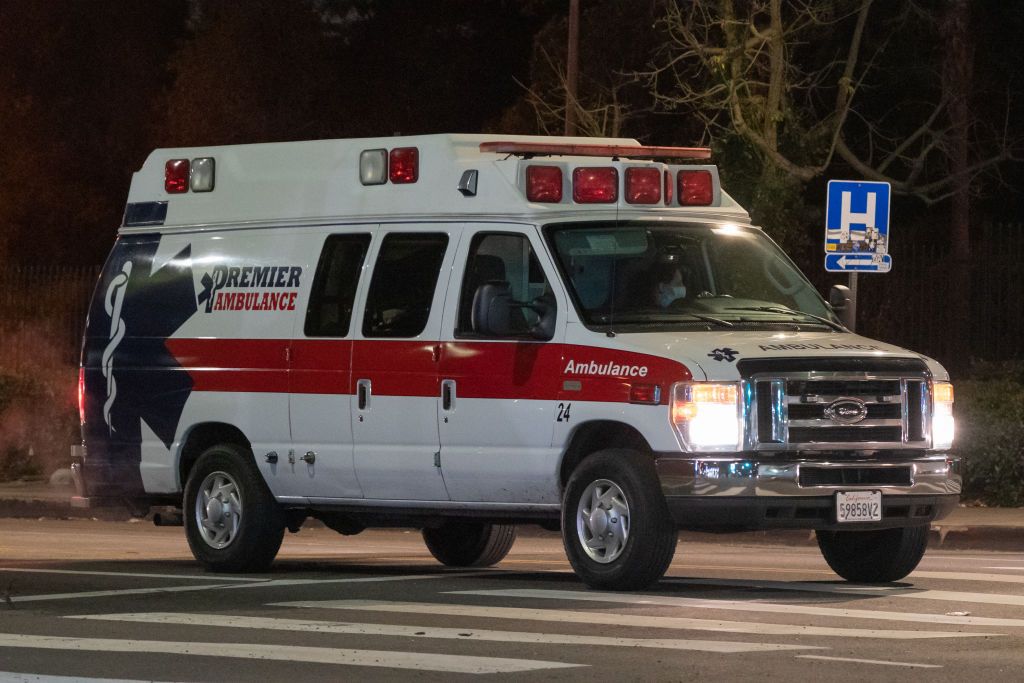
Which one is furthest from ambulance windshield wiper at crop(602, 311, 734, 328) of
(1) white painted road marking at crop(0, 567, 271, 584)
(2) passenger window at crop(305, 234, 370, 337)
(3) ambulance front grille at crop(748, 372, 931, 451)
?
(1) white painted road marking at crop(0, 567, 271, 584)

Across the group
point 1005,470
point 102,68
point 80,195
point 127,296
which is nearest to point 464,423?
point 127,296

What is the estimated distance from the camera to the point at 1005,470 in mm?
19422

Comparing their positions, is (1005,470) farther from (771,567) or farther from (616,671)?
(616,671)

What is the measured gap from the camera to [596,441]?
1226cm

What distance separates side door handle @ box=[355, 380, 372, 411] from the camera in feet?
43.2

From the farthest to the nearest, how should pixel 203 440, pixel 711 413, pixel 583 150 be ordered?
pixel 203 440 < pixel 583 150 < pixel 711 413

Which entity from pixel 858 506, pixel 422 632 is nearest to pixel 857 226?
pixel 858 506

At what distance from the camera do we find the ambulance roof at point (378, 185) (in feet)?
42.1

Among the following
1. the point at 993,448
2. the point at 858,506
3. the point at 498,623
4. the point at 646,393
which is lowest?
the point at 498,623

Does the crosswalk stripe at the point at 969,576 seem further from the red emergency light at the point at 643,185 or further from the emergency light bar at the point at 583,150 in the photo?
the emergency light bar at the point at 583,150

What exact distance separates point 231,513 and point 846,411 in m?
4.39

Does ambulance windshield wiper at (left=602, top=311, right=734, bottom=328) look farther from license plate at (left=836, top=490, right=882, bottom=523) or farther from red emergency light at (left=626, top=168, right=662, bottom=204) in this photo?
license plate at (left=836, top=490, right=882, bottom=523)

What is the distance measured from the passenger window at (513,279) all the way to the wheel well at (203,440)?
2.15 metres

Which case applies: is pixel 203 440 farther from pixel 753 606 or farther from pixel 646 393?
pixel 753 606
